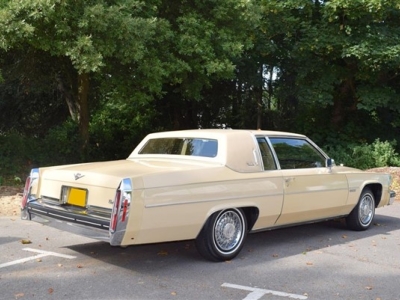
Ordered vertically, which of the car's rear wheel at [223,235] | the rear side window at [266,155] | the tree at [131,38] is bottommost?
the car's rear wheel at [223,235]

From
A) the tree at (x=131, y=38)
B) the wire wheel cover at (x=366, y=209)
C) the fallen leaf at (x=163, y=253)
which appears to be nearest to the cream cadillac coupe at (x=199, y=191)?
the wire wheel cover at (x=366, y=209)

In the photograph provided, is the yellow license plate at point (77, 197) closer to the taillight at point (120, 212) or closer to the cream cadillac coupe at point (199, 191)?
the cream cadillac coupe at point (199, 191)

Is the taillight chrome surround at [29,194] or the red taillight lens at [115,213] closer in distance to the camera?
the red taillight lens at [115,213]

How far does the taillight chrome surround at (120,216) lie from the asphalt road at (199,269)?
0.48 metres

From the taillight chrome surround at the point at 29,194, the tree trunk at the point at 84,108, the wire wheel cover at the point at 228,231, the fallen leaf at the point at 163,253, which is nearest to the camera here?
the wire wheel cover at the point at 228,231

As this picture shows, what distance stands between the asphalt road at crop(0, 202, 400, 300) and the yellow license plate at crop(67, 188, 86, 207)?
701 millimetres

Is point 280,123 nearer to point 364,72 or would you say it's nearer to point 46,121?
point 364,72

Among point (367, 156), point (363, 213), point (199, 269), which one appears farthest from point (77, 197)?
point (367, 156)

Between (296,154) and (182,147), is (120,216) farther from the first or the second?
(296,154)

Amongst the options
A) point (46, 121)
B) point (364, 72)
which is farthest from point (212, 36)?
point (46, 121)

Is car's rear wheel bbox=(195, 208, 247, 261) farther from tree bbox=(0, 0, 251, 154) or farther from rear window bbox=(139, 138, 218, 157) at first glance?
tree bbox=(0, 0, 251, 154)

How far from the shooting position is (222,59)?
47.2ft

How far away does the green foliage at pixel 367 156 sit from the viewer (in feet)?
58.7

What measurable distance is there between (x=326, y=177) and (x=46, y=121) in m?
20.7
